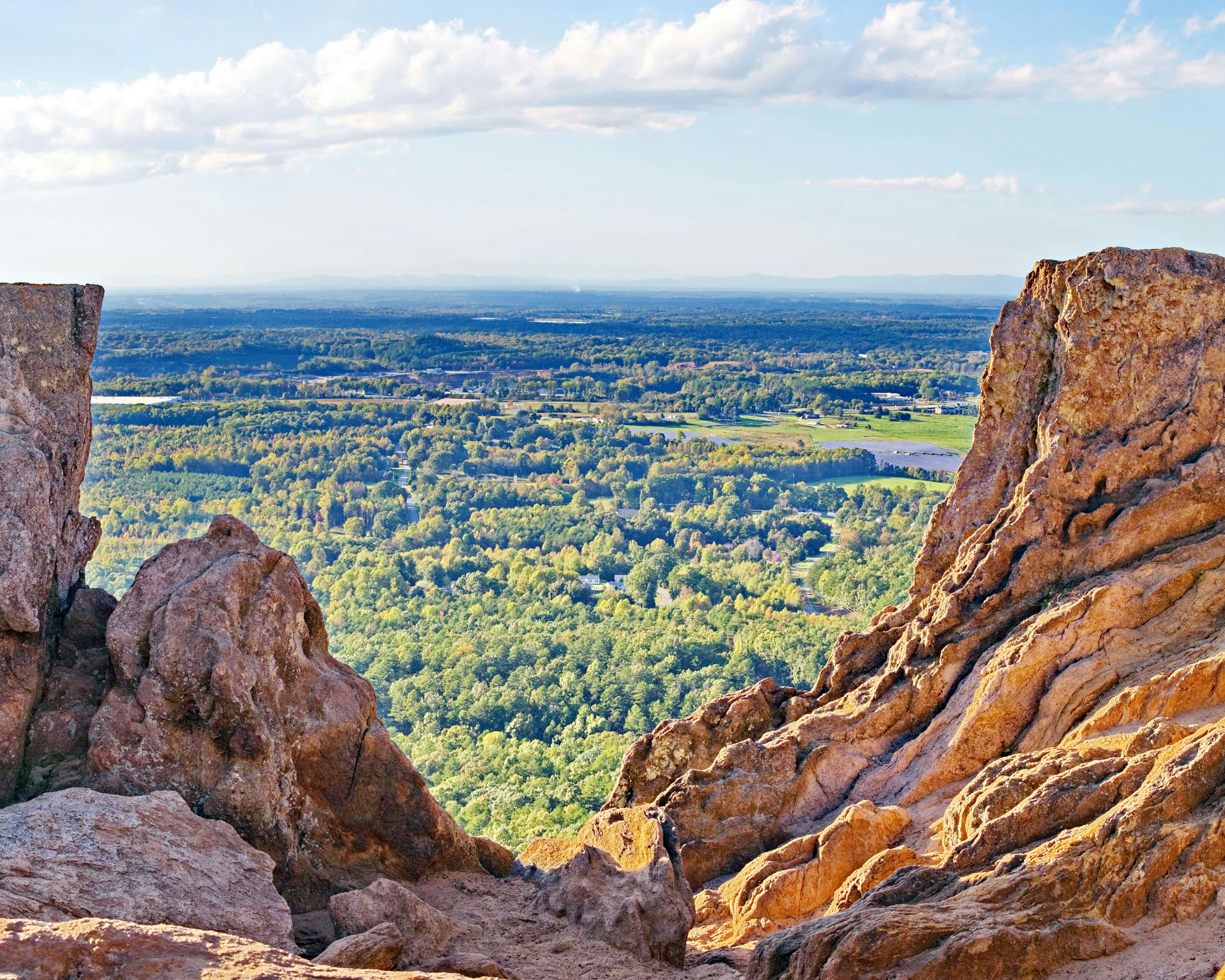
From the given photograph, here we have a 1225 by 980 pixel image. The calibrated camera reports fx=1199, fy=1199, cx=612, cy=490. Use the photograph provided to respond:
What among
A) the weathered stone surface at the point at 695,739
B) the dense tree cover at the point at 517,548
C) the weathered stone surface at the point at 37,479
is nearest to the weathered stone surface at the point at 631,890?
the weathered stone surface at the point at 695,739

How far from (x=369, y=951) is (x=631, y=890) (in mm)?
5105

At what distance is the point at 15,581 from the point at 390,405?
16539 cm

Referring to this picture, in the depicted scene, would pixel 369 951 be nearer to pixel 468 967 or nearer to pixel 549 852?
pixel 468 967

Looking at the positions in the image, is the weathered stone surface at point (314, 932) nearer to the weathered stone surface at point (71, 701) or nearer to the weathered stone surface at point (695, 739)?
the weathered stone surface at point (71, 701)

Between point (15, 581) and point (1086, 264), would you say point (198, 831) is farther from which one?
point (1086, 264)

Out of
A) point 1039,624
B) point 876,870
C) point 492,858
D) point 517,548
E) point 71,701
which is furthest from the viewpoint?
point 517,548

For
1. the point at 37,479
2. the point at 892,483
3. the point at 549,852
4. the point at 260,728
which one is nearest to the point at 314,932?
the point at 260,728

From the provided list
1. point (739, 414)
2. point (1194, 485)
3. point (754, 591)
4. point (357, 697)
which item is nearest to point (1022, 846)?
point (1194, 485)

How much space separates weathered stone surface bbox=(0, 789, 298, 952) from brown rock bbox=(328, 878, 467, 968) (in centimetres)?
91

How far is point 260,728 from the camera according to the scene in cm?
1697

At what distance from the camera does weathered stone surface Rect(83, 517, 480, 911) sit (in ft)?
54.1

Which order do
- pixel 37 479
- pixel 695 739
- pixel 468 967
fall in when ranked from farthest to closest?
pixel 695 739 → pixel 37 479 → pixel 468 967

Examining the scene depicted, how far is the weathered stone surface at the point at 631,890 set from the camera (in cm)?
1666

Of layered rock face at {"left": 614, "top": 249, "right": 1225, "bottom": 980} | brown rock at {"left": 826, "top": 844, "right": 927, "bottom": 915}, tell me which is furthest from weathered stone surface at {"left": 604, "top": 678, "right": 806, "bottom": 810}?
brown rock at {"left": 826, "top": 844, "right": 927, "bottom": 915}
